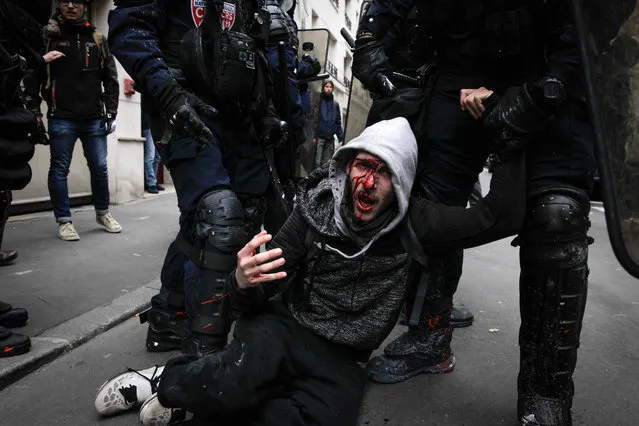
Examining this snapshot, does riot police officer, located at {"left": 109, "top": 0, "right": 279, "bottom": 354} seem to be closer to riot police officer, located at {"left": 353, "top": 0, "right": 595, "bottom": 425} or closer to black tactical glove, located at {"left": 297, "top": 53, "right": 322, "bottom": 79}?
riot police officer, located at {"left": 353, "top": 0, "right": 595, "bottom": 425}

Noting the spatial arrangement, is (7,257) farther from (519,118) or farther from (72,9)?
(519,118)

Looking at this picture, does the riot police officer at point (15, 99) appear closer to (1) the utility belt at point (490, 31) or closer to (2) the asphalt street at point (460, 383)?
(2) the asphalt street at point (460, 383)

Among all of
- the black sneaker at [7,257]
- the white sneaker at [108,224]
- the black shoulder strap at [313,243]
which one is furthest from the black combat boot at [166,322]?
the white sneaker at [108,224]

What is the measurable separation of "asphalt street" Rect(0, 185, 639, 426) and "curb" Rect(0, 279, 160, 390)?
0.03m

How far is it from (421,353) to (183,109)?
1.41m

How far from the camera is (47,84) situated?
15.9 feet

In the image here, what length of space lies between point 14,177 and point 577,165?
2.17 m

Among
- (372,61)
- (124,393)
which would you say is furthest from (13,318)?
(372,61)

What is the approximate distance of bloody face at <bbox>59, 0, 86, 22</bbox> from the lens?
4672mm

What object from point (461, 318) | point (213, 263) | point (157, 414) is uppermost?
point (213, 263)

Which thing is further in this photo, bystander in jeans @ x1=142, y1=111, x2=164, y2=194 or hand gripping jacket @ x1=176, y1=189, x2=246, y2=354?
bystander in jeans @ x1=142, y1=111, x2=164, y2=194

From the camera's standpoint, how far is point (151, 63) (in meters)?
2.10

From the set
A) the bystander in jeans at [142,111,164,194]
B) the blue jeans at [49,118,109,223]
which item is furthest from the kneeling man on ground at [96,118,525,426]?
the bystander in jeans at [142,111,164,194]

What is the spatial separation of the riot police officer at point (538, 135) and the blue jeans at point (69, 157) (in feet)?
12.3
